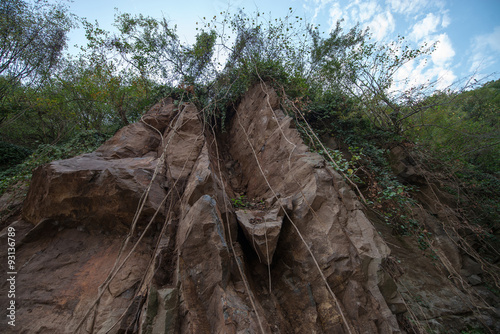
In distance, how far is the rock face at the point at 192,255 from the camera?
7.08 ft

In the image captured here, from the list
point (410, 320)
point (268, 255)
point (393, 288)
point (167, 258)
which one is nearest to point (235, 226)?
point (268, 255)

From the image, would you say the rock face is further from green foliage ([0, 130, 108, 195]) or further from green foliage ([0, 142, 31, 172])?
green foliage ([0, 142, 31, 172])

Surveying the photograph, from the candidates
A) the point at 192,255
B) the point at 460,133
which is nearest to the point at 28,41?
the point at 192,255

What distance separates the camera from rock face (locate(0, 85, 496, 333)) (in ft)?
7.08

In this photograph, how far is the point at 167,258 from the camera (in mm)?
2525

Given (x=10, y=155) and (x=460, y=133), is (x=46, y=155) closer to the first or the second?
(x=10, y=155)

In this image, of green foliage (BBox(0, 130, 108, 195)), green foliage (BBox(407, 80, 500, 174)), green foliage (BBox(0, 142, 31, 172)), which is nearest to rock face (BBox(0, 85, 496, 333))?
green foliage (BBox(0, 130, 108, 195))

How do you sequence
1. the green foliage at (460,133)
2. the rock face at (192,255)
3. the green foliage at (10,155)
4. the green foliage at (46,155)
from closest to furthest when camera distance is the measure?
the rock face at (192,255) → the green foliage at (46,155) → the green foliage at (460,133) → the green foliage at (10,155)

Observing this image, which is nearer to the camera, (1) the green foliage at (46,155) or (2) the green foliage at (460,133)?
(1) the green foliage at (46,155)

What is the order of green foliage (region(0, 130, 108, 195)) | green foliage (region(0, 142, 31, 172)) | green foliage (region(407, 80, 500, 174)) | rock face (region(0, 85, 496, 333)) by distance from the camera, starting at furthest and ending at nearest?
1. green foliage (region(0, 142, 31, 172))
2. green foliage (region(407, 80, 500, 174))
3. green foliage (region(0, 130, 108, 195))
4. rock face (region(0, 85, 496, 333))

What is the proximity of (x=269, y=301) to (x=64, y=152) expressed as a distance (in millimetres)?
6146

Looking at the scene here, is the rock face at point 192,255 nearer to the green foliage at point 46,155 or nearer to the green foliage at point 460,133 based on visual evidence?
the green foliage at point 46,155

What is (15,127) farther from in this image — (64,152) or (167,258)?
(167,258)

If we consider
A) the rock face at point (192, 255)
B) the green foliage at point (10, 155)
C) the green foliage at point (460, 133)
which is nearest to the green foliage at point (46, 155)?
the green foliage at point (10, 155)
